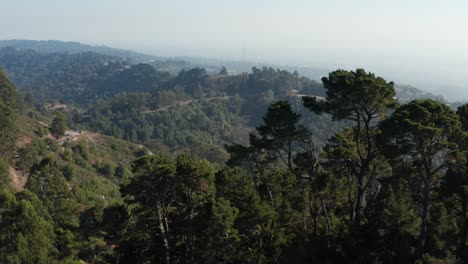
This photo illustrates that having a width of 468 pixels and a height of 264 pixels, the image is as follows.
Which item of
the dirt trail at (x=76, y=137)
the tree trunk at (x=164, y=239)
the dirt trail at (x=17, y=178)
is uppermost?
the tree trunk at (x=164, y=239)

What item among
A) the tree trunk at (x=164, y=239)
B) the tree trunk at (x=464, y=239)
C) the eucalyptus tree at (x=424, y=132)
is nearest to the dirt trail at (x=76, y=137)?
the tree trunk at (x=164, y=239)

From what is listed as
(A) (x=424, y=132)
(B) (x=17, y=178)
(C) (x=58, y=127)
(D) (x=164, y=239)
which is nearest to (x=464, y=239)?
(A) (x=424, y=132)

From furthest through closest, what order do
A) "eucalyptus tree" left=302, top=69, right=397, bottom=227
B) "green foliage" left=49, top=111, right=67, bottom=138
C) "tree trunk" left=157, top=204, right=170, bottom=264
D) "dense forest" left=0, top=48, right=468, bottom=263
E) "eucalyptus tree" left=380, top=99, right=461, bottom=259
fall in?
"green foliage" left=49, top=111, right=67, bottom=138 < "tree trunk" left=157, top=204, right=170, bottom=264 < "eucalyptus tree" left=302, top=69, right=397, bottom=227 < "dense forest" left=0, top=48, right=468, bottom=263 < "eucalyptus tree" left=380, top=99, right=461, bottom=259

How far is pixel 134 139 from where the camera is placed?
104312 millimetres

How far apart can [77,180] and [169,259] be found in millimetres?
31762

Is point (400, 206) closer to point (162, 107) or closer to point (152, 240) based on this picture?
point (152, 240)

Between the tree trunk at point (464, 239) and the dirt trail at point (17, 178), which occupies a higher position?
the tree trunk at point (464, 239)

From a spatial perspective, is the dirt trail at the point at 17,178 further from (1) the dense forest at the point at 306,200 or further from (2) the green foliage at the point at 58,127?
(2) the green foliage at the point at 58,127

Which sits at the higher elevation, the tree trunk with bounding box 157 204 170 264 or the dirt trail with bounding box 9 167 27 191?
the tree trunk with bounding box 157 204 170 264

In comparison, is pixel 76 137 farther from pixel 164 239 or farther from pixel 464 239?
pixel 464 239

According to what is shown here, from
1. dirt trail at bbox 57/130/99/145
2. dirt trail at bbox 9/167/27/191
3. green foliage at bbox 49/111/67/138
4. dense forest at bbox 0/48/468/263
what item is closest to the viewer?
dense forest at bbox 0/48/468/263

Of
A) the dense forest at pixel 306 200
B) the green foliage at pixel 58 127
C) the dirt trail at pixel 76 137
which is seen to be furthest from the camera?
the dirt trail at pixel 76 137

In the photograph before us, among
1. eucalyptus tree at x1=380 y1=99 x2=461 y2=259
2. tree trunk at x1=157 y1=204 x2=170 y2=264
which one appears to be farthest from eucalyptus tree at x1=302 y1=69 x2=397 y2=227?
tree trunk at x1=157 y1=204 x2=170 y2=264

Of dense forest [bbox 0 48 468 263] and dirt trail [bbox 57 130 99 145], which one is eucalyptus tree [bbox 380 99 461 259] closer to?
dense forest [bbox 0 48 468 263]
